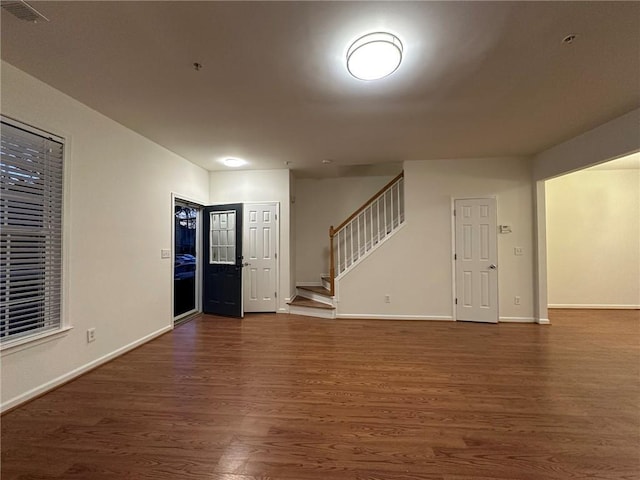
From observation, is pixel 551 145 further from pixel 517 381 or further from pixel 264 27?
pixel 264 27

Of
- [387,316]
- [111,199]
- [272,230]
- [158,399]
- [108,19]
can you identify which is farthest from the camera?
[272,230]

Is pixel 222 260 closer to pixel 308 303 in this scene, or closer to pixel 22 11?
pixel 308 303

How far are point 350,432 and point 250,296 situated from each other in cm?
358

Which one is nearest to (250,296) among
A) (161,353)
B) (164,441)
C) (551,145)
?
(161,353)

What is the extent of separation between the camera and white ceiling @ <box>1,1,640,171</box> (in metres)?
1.59

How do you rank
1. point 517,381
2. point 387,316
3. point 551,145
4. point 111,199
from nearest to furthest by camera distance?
1. point 517,381
2. point 111,199
3. point 551,145
4. point 387,316

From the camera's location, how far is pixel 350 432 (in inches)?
69.7

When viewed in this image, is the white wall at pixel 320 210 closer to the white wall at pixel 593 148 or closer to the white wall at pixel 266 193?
the white wall at pixel 266 193

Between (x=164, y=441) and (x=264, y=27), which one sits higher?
(x=264, y=27)

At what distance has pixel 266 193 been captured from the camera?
5023 millimetres

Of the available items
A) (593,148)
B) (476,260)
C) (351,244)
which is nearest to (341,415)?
(351,244)

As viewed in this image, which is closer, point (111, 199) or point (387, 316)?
point (111, 199)

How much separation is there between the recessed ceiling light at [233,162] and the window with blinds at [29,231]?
2161mm

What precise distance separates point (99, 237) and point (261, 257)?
255 cm
